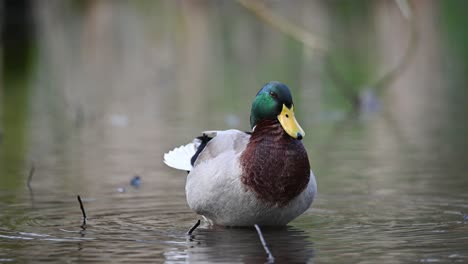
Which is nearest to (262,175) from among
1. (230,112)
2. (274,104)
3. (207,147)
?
(274,104)

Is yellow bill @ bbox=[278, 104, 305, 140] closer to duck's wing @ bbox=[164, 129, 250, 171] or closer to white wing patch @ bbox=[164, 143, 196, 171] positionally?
duck's wing @ bbox=[164, 129, 250, 171]

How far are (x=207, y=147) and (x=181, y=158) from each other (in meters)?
0.47

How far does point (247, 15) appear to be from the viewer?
33406mm

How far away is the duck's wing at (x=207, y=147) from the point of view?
277 inches

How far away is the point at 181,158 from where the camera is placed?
300 inches

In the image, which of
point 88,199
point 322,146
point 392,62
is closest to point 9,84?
point 392,62

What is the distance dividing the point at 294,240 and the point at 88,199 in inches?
86.9

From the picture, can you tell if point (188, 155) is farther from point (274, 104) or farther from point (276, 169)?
point (276, 169)

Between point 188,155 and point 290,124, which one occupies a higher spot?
point 290,124

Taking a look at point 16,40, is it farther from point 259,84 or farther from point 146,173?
point 146,173

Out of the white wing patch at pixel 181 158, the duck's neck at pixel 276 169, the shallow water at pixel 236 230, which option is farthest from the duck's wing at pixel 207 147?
the shallow water at pixel 236 230

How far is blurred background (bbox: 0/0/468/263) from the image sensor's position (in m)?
7.14

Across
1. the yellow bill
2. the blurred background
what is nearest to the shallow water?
the blurred background

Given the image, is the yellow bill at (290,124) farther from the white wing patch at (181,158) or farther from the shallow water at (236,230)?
the white wing patch at (181,158)
